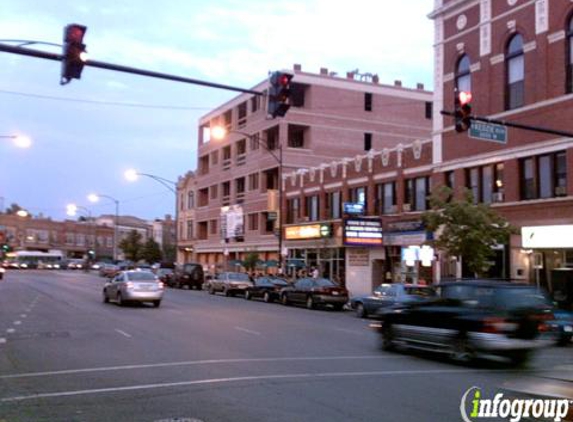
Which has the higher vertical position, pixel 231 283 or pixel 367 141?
pixel 367 141

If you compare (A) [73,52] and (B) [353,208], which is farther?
(B) [353,208]

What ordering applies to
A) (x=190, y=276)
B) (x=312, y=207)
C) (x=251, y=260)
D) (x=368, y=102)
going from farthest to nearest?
1. (x=368, y=102)
2. (x=251, y=260)
3. (x=190, y=276)
4. (x=312, y=207)

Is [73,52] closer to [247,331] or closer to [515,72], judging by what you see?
[247,331]

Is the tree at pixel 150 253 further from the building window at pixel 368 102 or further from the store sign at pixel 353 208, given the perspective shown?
the store sign at pixel 353 208

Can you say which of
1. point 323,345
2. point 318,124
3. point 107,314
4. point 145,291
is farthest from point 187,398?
point 318,124

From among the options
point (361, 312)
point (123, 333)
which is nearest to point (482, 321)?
point (123, 333)

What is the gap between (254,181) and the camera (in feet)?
199

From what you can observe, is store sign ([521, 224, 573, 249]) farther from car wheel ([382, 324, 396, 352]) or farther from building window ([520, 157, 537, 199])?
car wheel ([382, 324, 396, 352])

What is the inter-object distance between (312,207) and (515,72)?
20657 mm

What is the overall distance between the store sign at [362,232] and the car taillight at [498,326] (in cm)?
2701

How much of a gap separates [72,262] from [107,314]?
3579 inches

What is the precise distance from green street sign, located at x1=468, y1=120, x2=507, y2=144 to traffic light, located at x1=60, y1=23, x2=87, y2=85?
11463 millimetres

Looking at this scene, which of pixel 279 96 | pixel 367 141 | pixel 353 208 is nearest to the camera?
pixel 279 96

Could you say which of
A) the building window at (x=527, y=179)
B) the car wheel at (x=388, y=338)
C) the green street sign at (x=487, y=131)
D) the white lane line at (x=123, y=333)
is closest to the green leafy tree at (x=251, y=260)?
the building window at (x=527, y=179)
